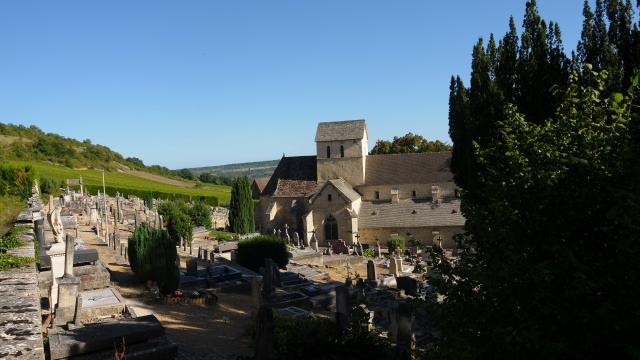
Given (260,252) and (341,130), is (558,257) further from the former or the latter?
(341,130)

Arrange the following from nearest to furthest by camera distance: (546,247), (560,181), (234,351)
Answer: (546,247) → (560,181) → (234,351)

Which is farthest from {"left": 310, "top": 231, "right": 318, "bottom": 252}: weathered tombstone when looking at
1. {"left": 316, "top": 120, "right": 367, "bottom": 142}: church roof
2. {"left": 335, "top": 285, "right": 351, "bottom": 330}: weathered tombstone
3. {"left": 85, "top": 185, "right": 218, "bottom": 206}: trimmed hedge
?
{"left": 85, "top": 185, "right": 218, "bottom": 206}: trimmed hedge

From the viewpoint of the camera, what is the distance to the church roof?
44.4 metres

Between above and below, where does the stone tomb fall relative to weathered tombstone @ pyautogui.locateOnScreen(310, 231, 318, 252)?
above

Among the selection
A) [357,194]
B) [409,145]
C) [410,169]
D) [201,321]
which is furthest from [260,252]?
[409,145]

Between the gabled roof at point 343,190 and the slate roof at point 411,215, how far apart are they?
1813 millimetres

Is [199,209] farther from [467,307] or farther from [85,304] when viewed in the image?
[467,307]

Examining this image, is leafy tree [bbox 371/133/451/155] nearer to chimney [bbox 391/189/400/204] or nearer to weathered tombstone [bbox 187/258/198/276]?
chimney [bbox 391/189/400/204]

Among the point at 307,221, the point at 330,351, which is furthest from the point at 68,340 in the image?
the point at 307,221

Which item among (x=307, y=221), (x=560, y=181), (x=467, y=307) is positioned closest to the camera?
(x=560, y=181)

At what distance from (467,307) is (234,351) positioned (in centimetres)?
727

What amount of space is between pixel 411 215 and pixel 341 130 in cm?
1135

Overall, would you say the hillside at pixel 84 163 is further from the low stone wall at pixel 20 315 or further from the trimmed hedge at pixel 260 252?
the low stone wall at pixel 20 315

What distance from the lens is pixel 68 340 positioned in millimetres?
8688
